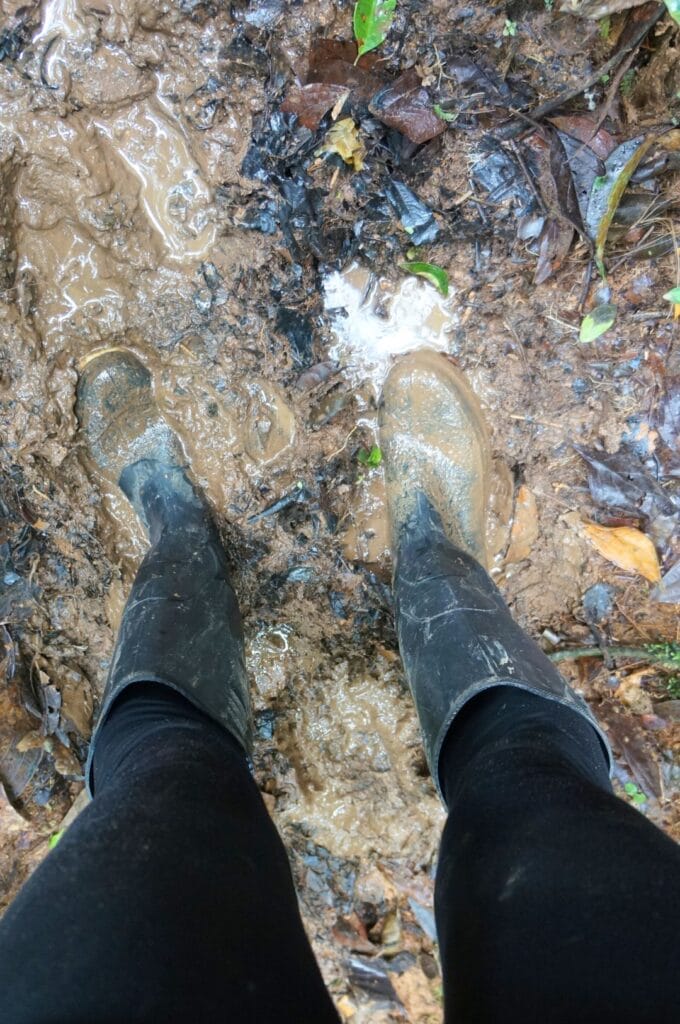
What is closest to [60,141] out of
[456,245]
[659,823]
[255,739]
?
[456,245]

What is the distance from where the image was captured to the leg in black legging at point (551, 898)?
763mm

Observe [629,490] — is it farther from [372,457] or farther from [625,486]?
[372,457]

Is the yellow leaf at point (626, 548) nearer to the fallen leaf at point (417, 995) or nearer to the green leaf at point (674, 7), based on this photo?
the green leaf at point (674, 7)

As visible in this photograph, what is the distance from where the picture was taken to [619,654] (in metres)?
1.79

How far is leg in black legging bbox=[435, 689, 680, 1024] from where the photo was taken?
763 millimetres

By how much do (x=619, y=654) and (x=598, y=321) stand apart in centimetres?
94

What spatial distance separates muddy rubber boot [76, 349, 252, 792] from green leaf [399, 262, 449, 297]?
31.5 inches

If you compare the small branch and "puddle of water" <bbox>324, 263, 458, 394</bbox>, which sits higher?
"puddle of water" <bbox>324, 263, 458, 394</bbox>

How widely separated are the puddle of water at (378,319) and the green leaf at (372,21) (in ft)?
1.64

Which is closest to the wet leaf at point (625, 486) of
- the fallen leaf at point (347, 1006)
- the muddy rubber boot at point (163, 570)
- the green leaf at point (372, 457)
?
the green leaf at point (372, 457)

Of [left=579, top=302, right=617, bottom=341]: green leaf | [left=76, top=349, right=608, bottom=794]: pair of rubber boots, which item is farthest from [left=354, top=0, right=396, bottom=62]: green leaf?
[left=579, top=302, right=617, bottom=341]: green leaf

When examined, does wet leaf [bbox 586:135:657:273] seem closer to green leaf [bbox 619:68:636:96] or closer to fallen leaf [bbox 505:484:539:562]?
green leaf [bbox 619:68:636:96]

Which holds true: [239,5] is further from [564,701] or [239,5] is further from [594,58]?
[564,701]

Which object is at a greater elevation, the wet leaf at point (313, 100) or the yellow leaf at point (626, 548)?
the wet leaf at point (313, 100)
